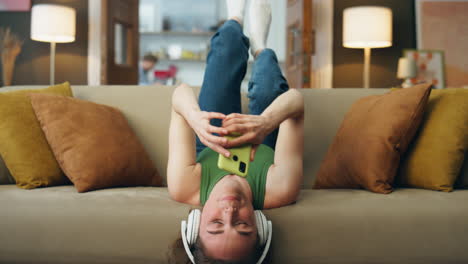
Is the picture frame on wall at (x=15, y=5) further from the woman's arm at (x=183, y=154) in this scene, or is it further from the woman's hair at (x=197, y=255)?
the woman's hair at (x=197, y=255)

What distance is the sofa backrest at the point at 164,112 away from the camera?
1962 mm

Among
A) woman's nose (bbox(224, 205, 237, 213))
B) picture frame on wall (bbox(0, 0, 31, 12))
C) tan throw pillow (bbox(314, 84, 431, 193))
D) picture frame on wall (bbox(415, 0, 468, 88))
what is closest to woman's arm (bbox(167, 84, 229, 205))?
woman's nose (bbox(224, 205, 237, 213))

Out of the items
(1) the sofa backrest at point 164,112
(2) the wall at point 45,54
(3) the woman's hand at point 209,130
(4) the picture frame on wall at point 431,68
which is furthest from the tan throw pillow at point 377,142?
(2) the wall at point 45,54

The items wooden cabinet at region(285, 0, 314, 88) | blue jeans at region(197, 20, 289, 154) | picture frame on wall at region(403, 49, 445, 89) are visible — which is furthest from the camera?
picture frame on wall at region(403, 49, 445, 89)

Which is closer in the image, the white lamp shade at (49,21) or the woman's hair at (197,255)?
the woman's hair at (197,255)

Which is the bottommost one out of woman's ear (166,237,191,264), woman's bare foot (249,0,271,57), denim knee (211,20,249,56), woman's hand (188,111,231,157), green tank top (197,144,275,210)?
woman's ear (166,237,191,264)

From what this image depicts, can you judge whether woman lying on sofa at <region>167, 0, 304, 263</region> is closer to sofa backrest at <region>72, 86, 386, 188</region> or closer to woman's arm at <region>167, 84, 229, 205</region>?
woman's arm at <region>167, 84, 229, 205</region>

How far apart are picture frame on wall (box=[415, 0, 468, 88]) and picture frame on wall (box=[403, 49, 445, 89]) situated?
6 centimetres

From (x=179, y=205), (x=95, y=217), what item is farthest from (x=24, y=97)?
(x=179, y=205)

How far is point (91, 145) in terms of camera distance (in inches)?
66.4

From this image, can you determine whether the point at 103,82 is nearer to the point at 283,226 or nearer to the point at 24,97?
the point at 24,97

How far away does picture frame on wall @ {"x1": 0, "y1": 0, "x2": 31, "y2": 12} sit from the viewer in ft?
16.0

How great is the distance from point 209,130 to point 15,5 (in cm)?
458

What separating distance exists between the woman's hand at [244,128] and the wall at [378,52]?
3.92m
